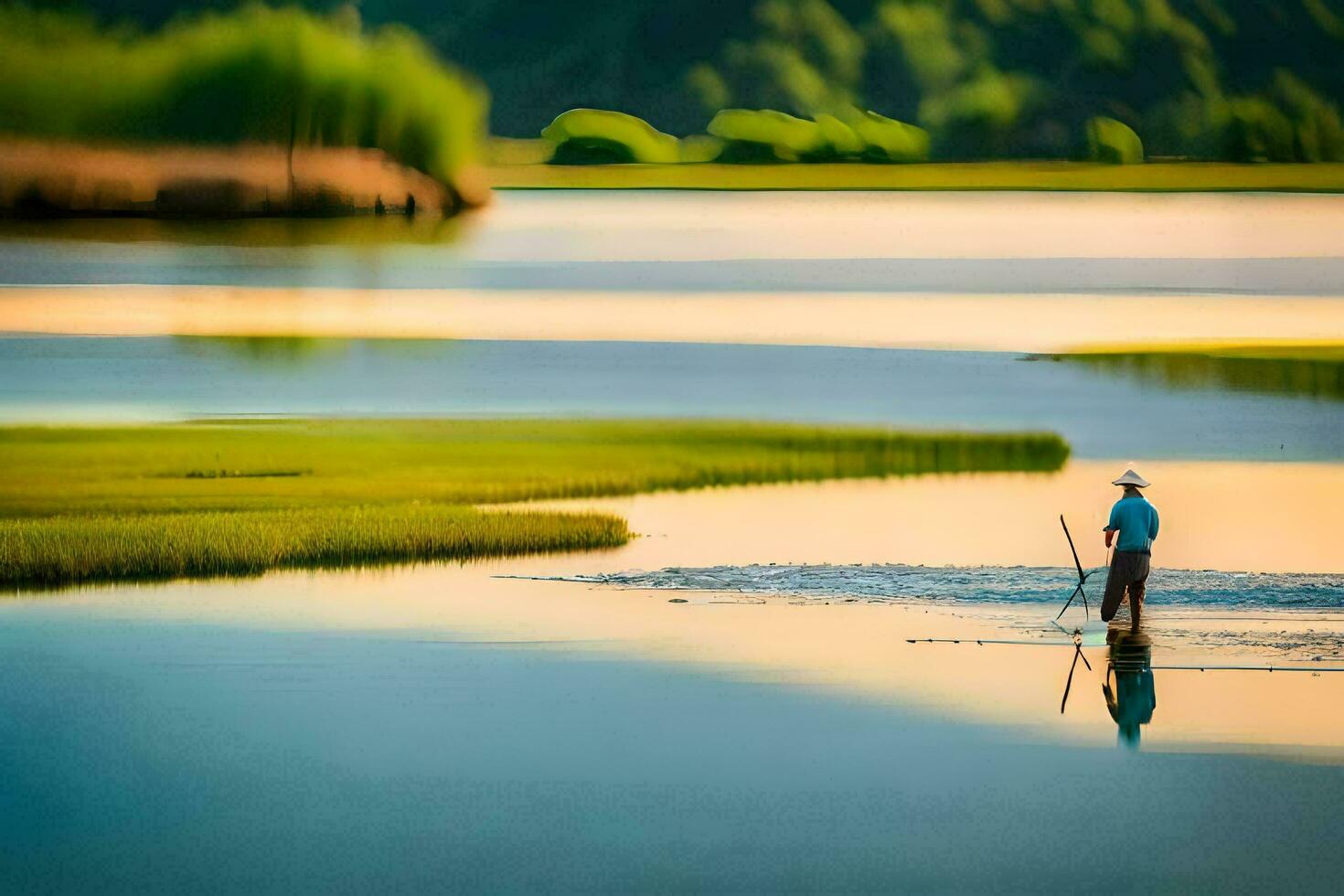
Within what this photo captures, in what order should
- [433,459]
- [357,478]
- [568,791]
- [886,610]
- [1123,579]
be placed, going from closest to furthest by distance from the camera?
[568,791]
[1123,579]
[886,610]
[357,478]
[433,459]

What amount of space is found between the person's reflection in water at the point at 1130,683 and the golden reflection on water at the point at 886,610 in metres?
0.12

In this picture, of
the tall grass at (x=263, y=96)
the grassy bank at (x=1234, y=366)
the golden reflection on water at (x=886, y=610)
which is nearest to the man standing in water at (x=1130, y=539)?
the golden reflection on water at (x=886, y=610)

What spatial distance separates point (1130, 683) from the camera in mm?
21266

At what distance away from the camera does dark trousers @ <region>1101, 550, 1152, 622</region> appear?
2308 cm

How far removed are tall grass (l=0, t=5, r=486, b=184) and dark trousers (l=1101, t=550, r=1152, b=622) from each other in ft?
416

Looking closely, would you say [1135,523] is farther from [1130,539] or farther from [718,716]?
[718,716]

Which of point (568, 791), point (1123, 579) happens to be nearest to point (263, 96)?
point (1123, 579)

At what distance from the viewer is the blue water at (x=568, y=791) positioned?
631 inches

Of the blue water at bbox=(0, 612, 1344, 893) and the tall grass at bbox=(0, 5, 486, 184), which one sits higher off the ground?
the tall grass at bbox=(0, 5, 486, 184)

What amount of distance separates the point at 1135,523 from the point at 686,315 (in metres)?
59.8

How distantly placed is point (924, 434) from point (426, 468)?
10418 mm

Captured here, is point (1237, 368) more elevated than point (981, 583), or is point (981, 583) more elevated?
point (1237, 368)

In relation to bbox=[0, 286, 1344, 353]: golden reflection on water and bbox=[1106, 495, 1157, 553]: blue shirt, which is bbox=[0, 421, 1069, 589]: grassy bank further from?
bbox=[0, 286, 1344, 353]: golden reflection on water

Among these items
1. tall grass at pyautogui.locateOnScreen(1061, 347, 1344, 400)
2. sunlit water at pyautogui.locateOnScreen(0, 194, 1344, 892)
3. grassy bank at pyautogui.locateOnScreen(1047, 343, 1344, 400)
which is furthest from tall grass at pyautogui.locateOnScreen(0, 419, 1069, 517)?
grassy bank at pyautogui.locateOnScreen(1047, 343, 1344, 400)
